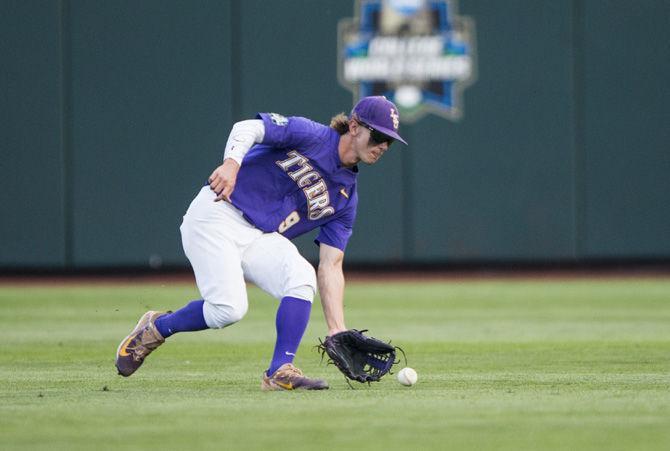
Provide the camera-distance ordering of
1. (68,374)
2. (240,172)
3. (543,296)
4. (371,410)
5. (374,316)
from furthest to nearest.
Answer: (543,296), (374,316), (68,374), (240,172), (371,410)

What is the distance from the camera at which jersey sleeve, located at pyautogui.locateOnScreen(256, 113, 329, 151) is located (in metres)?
6.47

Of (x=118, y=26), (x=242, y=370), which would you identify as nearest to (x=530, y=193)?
(x=118, y=26)

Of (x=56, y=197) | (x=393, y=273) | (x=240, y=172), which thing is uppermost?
(x=240, y=172)

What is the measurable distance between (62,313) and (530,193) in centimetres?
722

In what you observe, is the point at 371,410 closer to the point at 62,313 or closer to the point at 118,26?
the point at 62,313

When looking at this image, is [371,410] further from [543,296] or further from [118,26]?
[118,26]

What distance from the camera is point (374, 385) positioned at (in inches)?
270

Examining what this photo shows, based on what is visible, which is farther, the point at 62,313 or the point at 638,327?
the point at 62,313

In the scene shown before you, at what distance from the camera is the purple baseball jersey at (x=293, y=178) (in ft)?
21.8

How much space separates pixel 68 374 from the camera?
7.43 m

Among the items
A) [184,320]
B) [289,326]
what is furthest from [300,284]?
[184,320]

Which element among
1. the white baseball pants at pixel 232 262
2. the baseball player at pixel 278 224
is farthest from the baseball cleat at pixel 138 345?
the white baseball pants at pixel 232 262

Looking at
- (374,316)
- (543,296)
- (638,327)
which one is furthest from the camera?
(543,296)

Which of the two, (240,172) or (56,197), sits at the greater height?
(240,172)
